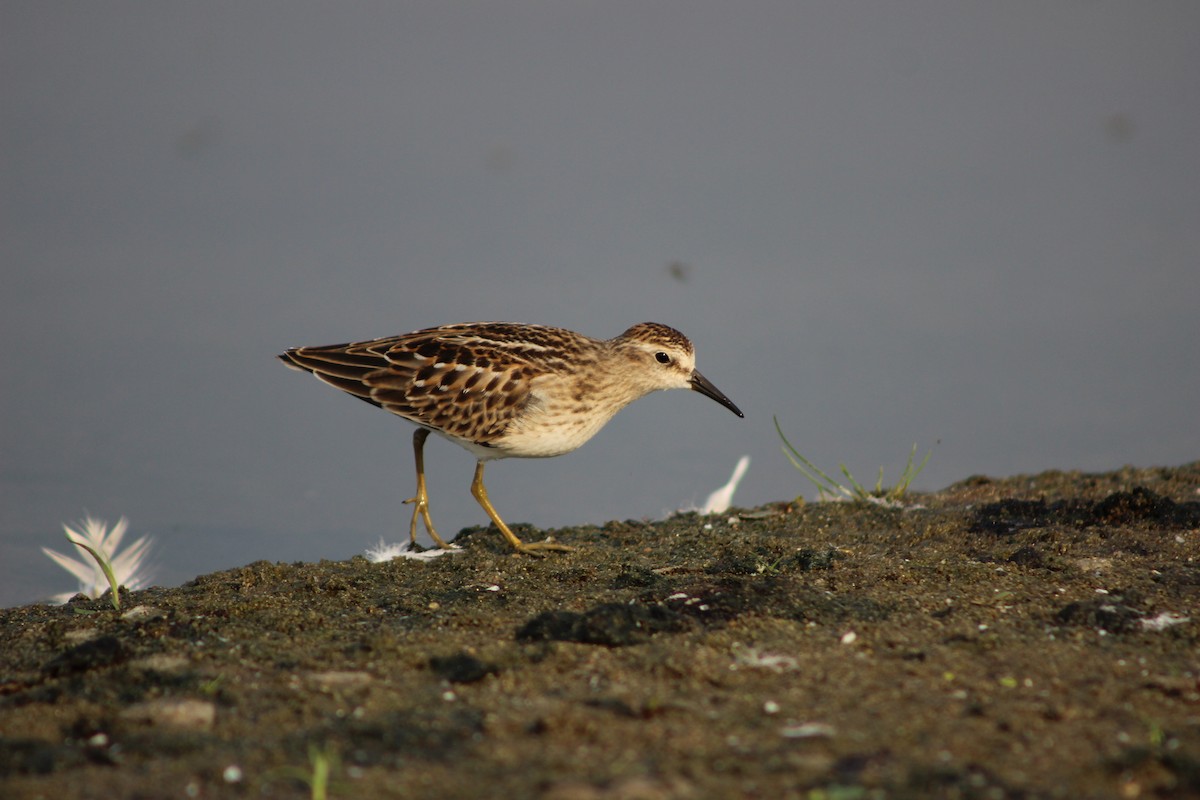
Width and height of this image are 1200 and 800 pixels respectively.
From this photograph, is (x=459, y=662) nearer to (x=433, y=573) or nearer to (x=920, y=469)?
(x=433, y=573)

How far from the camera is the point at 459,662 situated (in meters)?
5.04

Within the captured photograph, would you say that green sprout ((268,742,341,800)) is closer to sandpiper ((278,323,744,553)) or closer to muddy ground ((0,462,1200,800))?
muddy ground ((0,462,1200,800))

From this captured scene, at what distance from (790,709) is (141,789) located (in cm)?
243

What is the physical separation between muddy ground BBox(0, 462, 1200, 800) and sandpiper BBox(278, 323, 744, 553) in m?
1.23

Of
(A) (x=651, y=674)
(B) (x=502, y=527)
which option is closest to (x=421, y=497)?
(B) (x=502, y=527)

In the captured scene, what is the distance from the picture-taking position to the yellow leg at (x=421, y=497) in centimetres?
878

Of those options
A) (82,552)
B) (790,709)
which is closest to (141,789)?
(790,709)

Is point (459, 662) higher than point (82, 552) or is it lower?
lower

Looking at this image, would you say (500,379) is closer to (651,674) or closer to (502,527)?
(502,527)

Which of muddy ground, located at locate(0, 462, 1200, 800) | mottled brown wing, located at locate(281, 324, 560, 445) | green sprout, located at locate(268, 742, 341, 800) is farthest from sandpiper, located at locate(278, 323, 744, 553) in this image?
green sprout, located at locate(268, 742, 341, 800)

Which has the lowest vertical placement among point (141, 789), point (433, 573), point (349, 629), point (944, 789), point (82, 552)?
point (944, 789)

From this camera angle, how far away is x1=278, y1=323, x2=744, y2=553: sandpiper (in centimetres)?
867

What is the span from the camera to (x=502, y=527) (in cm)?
848

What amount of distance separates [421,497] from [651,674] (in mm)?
4549
